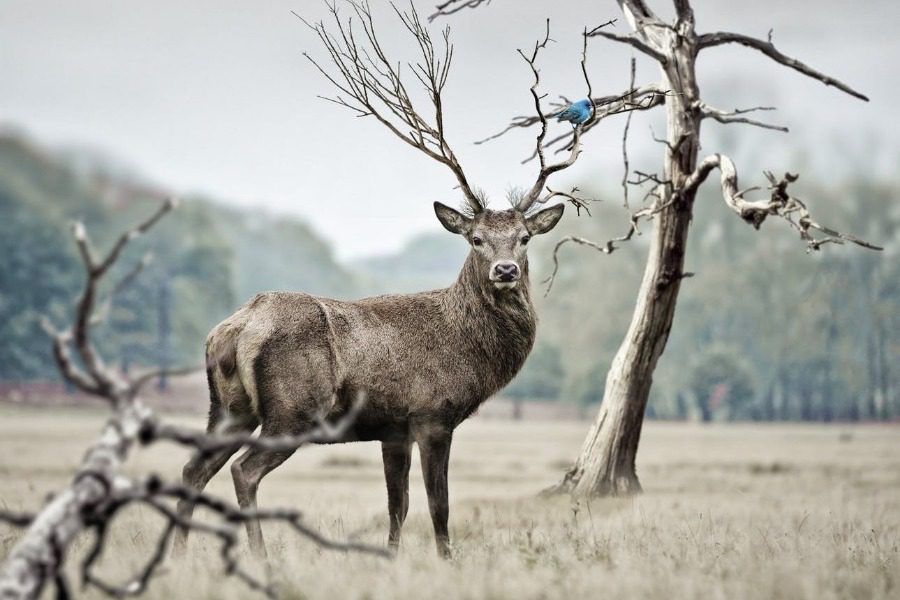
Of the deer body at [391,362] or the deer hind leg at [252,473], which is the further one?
the deer body at [391,362]

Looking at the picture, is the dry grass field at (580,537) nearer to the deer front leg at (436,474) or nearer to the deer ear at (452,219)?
the deer front leg at (436,474)

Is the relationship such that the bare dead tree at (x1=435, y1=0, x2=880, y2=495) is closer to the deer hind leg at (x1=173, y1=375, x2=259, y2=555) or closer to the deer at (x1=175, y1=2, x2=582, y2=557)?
the deer at (x1=175, y1=2, x2=582, y2=557)

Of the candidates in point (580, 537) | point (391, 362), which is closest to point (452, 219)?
point (391, 362)

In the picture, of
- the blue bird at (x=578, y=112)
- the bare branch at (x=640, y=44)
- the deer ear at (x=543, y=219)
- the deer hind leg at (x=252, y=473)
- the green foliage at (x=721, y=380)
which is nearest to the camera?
the deer hind leg at (x=252, y=473)

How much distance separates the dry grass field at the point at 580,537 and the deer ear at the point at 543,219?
7.70 feet

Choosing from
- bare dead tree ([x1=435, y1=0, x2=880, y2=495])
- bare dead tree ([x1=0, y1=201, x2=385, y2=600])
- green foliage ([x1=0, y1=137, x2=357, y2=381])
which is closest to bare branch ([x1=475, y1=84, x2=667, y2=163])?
bare dead tree ([x1=435, y1=0, x2=880, y2=495])

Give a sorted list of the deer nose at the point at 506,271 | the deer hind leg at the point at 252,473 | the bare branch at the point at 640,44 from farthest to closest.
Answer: the bare branch at the point at 640,44 < the deer nose at the point at 506,271 < the deer hind leg at the point at 252,473

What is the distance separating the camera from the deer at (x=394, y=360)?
7492mm

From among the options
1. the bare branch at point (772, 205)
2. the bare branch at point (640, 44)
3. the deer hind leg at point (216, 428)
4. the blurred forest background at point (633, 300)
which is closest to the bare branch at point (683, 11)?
the bare branch at point (640, 44)

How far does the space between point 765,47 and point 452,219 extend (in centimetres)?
540

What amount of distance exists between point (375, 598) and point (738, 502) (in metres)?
9.75

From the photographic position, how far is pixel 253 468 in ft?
24.1

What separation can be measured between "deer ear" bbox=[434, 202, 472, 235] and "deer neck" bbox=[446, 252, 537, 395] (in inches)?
9.4

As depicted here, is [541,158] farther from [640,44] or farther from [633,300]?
[633,300]
